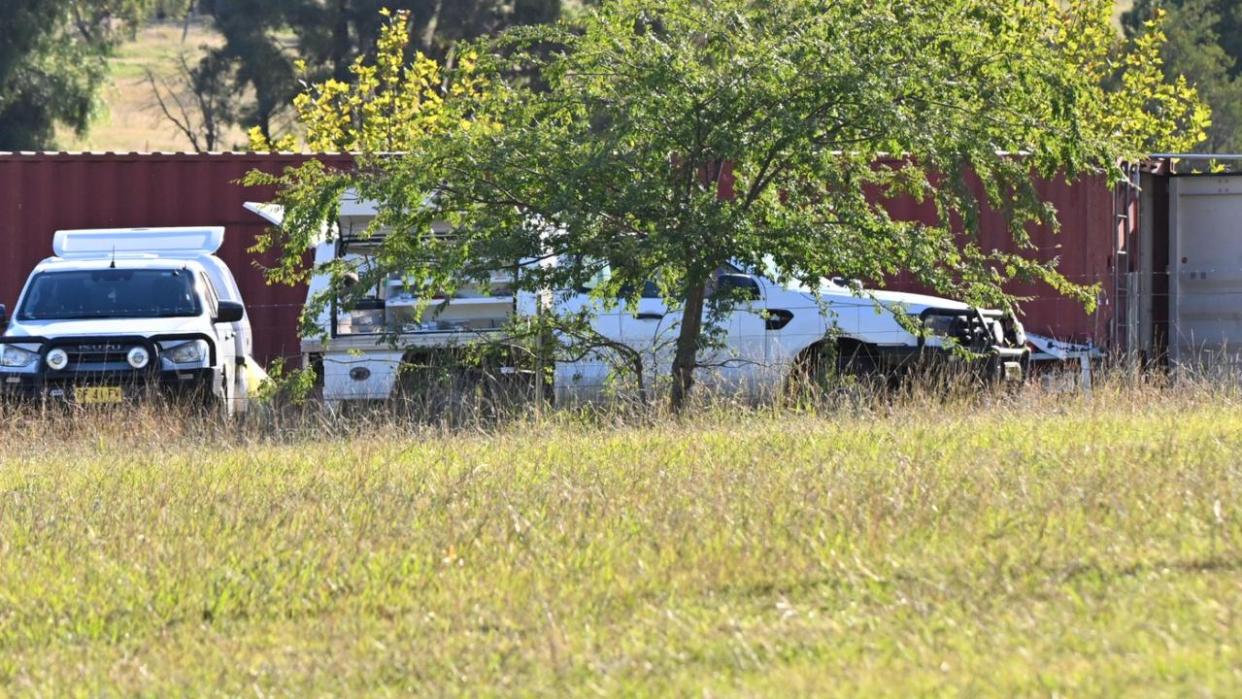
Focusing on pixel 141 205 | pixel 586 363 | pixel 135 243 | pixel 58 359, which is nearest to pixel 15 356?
pixel 58 359

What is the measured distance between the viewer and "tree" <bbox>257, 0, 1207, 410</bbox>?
10797 millimetres

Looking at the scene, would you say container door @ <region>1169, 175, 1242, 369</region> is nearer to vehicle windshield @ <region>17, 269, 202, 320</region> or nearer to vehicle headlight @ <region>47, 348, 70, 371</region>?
vehicle windshield @ <region>17, 269, 202, 320</region>

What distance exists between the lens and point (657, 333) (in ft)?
42.2

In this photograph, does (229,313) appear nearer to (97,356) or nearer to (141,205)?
(97,356)

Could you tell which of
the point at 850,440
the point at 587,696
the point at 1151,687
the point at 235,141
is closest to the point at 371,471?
the point at 850,440

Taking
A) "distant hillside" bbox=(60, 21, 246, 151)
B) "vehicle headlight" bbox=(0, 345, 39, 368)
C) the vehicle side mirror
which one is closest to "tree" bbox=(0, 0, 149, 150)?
"distant hillside" bbox=(60, 21, 246, 151)

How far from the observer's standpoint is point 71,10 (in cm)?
3847

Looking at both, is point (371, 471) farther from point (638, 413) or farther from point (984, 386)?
point (984, 386)

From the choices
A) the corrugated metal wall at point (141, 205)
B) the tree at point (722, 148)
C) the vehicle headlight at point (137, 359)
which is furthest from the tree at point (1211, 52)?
the vehicle headlight at point (137, 359)

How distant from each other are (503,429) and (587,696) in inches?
240

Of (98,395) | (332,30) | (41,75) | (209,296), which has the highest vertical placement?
(332,30)

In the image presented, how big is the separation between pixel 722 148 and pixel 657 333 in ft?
8.01

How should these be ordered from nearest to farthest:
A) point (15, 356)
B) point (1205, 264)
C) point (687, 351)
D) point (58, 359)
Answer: point (687, 351)
point (58, 359)
point (15, 356)
point (1205, 264)

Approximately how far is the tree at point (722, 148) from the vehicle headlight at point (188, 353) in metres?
1.92
